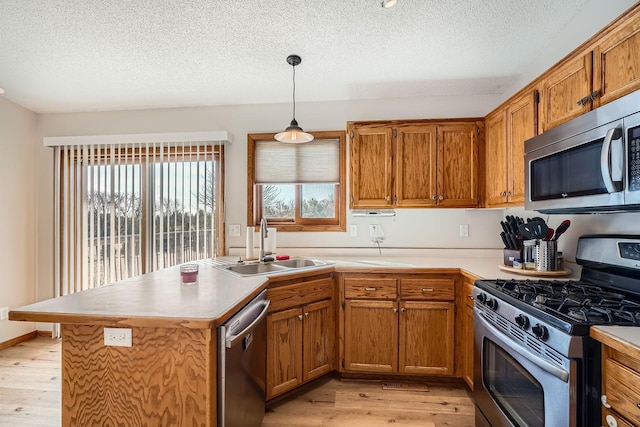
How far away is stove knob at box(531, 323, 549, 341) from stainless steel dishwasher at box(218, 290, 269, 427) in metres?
1.22

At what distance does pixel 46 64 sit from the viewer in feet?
7.31

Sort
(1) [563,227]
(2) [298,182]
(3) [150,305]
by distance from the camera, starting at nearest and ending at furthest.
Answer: (3) [150,305], (1) [563,227], (2) [298,182]

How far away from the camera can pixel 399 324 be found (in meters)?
2.19

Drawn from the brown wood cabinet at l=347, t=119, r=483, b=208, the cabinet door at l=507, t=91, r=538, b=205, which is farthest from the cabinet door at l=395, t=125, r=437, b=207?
the cabinet door at l=507, t=91, r=538, b=205

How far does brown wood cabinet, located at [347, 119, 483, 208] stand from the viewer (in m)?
2.49

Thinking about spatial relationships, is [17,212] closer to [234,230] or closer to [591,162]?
[234,230]

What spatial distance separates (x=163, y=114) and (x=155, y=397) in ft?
9.17

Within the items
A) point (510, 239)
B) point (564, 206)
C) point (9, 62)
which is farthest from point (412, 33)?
point (9, 62)

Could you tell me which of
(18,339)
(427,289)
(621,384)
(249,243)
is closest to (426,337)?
(427,289)

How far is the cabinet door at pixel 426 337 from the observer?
2150 millimetres

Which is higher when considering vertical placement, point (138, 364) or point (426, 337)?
point (138, 364)

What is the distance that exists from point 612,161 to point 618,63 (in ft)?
1.53

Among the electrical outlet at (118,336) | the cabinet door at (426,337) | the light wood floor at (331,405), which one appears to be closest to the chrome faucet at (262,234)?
the light wood floor at (331,405)

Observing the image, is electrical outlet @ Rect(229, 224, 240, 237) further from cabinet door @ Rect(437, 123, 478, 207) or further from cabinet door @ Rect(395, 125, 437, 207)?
cabinet door @ Rect(437, 123, 478, 207)
